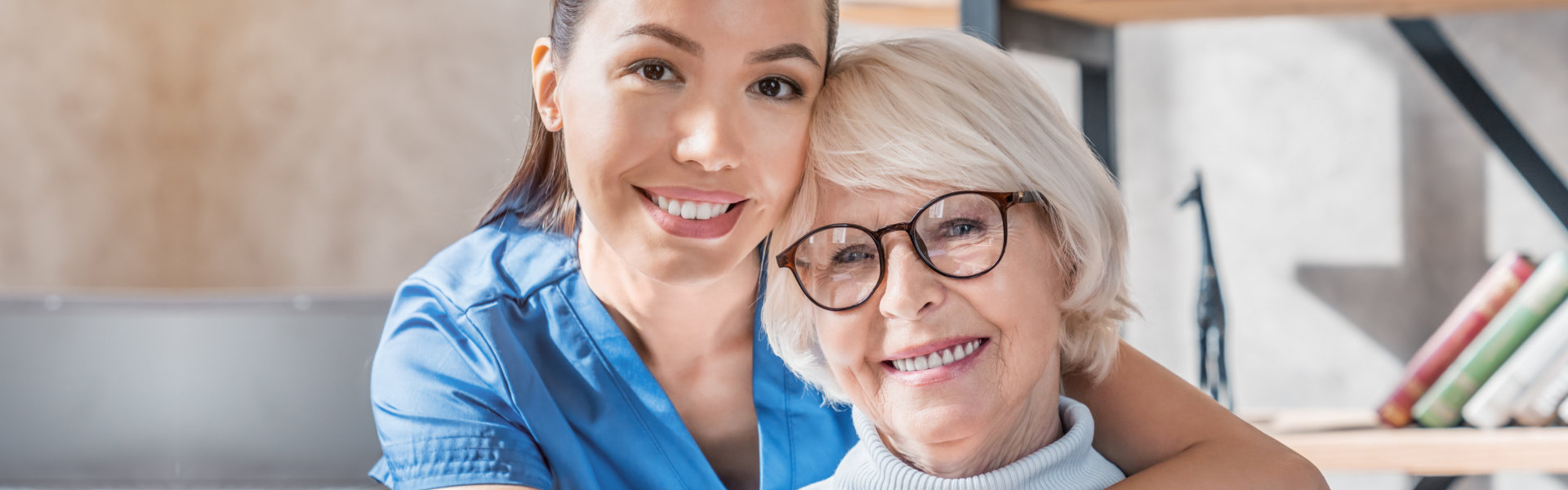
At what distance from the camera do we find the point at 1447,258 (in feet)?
6.74

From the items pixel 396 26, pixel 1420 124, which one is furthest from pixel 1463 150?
pixel 396 26

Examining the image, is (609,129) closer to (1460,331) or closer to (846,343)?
(846,343)

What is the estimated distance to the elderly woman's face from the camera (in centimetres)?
101

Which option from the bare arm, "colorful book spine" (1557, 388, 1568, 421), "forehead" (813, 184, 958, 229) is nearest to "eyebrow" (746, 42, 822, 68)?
"forehead" (813, 184, 958, 229)

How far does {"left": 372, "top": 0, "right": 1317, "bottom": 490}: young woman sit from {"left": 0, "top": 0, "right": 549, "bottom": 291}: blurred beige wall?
239 centimetres

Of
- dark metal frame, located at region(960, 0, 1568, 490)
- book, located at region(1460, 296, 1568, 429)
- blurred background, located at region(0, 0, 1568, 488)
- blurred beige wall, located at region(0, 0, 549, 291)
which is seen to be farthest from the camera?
blurred beige wall, located at region(0, 0, 549, 291)

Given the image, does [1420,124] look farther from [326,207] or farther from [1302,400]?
[326,207]

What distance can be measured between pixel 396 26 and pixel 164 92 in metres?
0.94

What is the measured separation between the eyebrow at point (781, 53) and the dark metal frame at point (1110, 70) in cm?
51

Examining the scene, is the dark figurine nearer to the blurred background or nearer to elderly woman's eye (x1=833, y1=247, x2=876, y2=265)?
the blurred background

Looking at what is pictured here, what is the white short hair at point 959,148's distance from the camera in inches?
40.5

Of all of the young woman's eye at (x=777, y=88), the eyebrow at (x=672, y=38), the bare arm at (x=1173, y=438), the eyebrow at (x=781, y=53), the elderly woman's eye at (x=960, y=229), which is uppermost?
the eyebrow at (x=672, y=38)

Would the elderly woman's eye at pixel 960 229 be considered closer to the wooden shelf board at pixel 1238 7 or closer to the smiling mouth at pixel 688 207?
the smiling mouth at pixel 688 207

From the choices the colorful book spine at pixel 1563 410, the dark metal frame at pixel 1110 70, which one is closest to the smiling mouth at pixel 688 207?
the dark metal frame at pixel 1110 70
